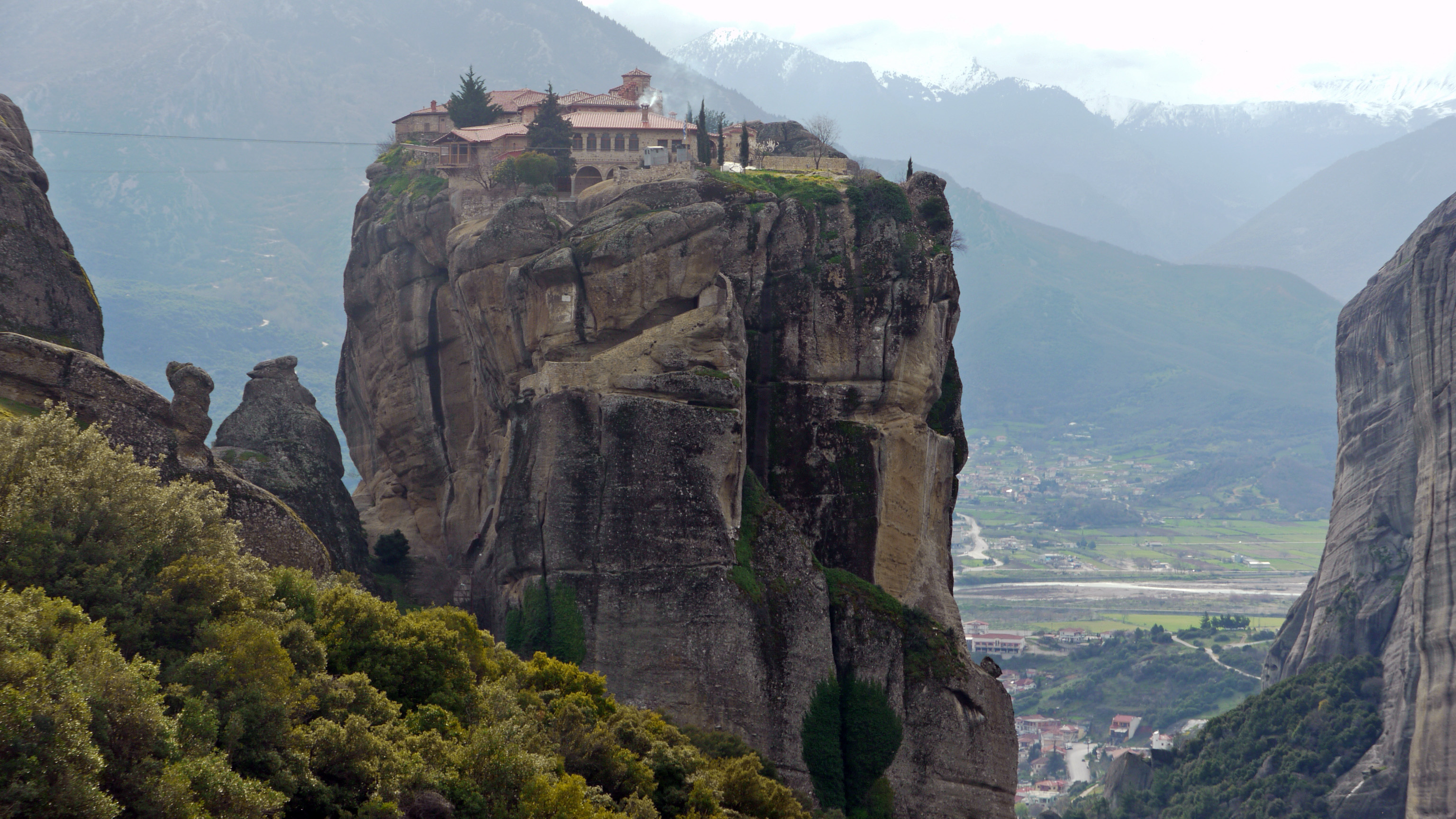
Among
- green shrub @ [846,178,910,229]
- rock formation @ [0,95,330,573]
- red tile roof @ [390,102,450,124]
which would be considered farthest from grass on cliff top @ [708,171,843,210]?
rock formation @ [0,95,330,573]

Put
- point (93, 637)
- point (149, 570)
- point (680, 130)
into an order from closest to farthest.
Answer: point (93, 637)
point (149, 570)
point (680, 130)

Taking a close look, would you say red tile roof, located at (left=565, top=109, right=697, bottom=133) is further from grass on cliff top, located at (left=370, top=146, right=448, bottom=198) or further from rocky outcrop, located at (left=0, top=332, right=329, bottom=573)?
rocky outcrop, located at (left=0, top=332, right=329, bottom=573)

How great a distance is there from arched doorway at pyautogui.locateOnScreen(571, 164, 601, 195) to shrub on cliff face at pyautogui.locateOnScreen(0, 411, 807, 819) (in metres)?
37.8

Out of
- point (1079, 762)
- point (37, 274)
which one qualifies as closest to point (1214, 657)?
point (1079, 762)

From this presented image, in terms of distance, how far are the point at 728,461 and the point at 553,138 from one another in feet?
84.6

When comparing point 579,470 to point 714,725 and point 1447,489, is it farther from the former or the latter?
point 1447,489

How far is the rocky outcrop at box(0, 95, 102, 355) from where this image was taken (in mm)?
49281

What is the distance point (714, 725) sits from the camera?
183 ft

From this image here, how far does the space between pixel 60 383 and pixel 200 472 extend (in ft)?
15.9

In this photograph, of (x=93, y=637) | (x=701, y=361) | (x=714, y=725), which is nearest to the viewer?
(x=93, y=637)

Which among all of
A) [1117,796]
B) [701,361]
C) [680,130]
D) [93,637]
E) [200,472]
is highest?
[680,130]

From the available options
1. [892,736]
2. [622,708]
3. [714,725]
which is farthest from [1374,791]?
[622,708]

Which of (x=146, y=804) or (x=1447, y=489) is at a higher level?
(x=1447, y=489)

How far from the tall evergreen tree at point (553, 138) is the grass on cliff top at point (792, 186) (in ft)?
30.6
